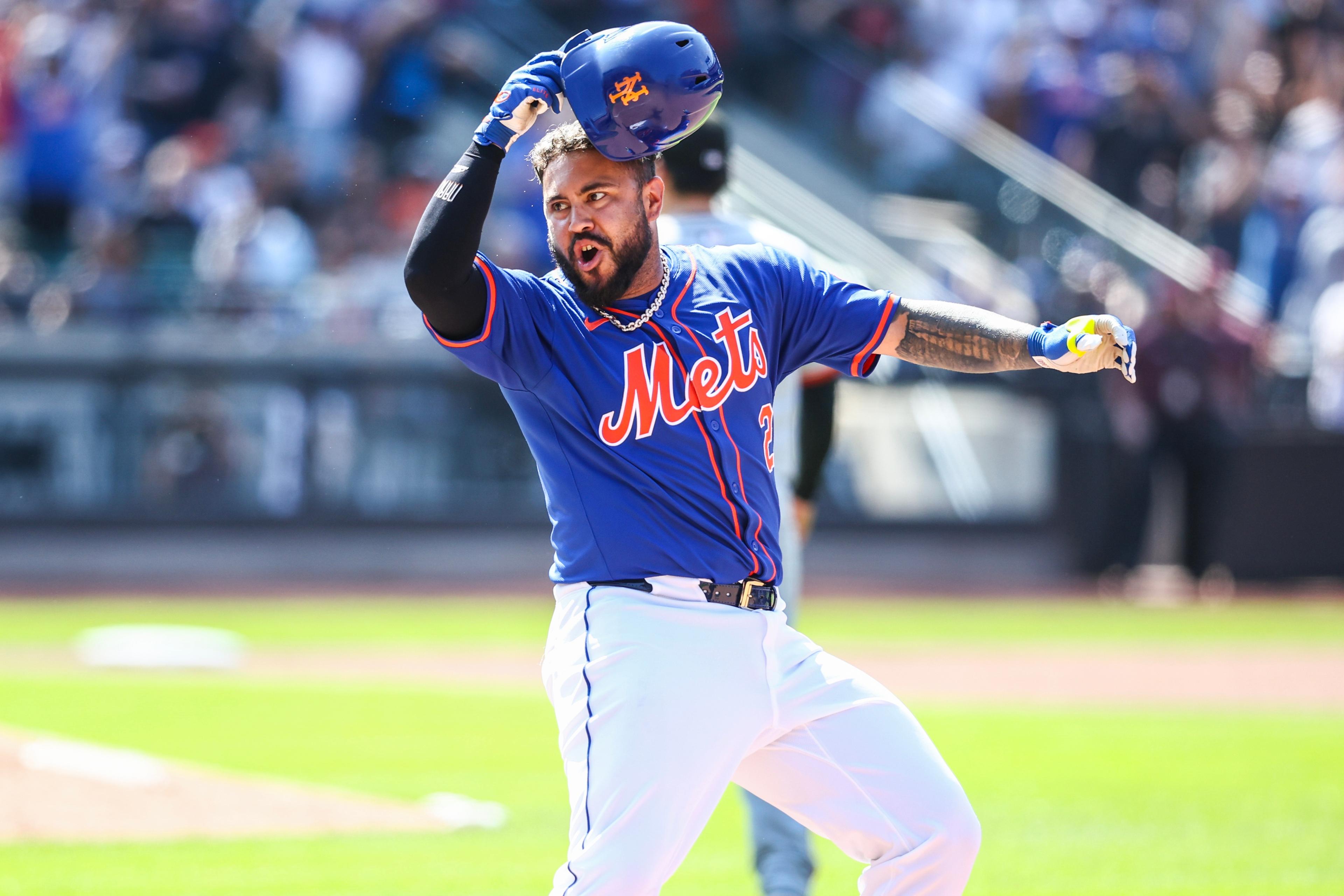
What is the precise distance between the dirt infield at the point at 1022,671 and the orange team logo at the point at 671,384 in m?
6.63

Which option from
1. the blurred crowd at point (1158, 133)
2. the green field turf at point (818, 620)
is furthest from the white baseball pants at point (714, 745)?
the blurred crowd at point (1158, 133)

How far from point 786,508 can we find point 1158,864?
6.93 feet

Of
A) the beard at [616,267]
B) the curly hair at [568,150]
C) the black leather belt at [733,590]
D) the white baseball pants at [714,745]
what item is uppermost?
the curly hair at [568,150]

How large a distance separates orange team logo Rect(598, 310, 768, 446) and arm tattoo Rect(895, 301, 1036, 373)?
42 centimetres

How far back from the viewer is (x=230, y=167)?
15.6 meters

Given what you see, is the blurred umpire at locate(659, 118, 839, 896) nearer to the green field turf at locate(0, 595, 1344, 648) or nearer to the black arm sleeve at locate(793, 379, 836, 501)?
the black arm sleeve at locate(793, 379, 836, 501)

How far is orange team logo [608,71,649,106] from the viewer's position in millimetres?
3443

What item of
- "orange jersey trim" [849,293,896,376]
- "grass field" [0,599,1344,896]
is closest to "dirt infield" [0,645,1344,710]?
"grass field" [0,599,1344,896]

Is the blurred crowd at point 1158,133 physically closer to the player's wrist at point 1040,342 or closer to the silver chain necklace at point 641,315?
the player's wrist at point 1040,342

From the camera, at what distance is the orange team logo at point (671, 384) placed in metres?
3.50

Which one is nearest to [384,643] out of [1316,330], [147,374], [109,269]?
[147,374]

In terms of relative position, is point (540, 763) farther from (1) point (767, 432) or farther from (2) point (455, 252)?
(2) point (455, 252)

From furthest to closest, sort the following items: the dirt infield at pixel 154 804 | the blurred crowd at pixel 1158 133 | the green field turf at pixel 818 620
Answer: the blurred crowd at pixel 1158 133, the green field turf at pixel 818 620, the dirt infield at pixel 154 804

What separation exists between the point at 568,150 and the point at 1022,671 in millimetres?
8428
